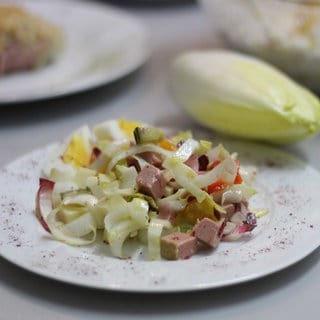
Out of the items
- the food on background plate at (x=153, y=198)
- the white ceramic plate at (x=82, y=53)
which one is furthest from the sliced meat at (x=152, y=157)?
the white ceramic plate at (x=82, y=53)

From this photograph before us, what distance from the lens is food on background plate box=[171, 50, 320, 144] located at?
1.12 metres

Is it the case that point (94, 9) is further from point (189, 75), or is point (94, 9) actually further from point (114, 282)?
point (114, 282)

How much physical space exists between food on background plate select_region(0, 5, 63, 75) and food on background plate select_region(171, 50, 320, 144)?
373 mm

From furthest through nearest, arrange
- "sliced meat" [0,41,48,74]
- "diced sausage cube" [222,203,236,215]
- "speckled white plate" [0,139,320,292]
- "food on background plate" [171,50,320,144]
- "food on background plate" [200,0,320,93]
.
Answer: "sliced meat" [0,41,48,74]
"food on background plate" [200,0,320,93]
"food on background plate" [171,50,320,144]
"diced sausage cube" [222,203,236,215]
"speckled white plate" [0,139,320,292]

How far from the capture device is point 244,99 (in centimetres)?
113

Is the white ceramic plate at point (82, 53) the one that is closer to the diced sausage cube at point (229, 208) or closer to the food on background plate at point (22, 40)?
the food on background plate at point (22, 40)

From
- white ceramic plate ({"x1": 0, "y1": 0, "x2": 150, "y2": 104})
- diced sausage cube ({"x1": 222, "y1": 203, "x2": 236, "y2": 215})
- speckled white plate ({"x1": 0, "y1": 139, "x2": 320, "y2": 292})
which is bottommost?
white ceramic plate ({"x1": 0, "y1": 0, "x2": 150, "y2": 104})

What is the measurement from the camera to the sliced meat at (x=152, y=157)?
0.96 meters

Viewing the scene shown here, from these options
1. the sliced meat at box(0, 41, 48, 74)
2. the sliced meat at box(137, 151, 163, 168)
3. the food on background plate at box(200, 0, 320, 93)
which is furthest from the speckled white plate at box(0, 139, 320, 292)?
the sliced meat at box(0, 41, 48, 74)

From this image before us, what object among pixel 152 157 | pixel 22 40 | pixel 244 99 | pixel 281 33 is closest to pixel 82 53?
pixel 22 40

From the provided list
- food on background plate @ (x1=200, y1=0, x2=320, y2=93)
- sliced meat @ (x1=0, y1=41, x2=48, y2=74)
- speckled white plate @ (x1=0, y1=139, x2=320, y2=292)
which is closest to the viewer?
speckled white plate @ (x1=0, y1=139, x2=320, y2=292)

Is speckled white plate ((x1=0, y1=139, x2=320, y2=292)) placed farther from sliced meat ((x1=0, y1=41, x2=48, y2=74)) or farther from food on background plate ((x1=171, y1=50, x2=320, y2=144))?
sliced meat ((x1=0, y1=41, x2=48, y2=74))

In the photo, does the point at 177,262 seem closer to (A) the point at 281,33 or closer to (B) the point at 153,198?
(B) the point at 153,198

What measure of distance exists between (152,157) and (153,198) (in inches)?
2.8
